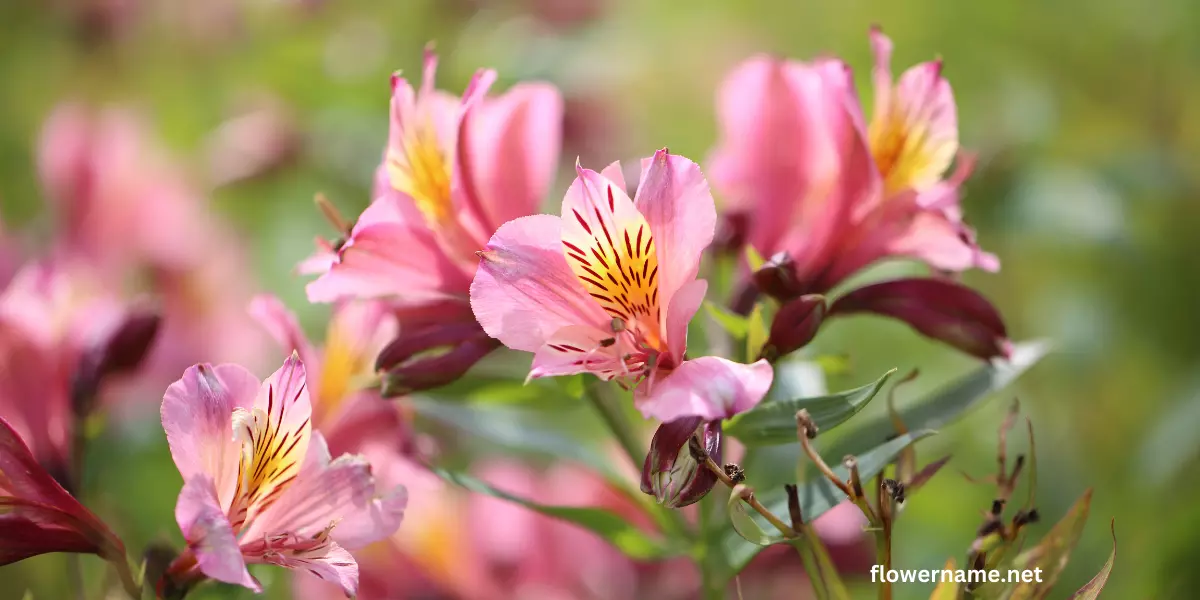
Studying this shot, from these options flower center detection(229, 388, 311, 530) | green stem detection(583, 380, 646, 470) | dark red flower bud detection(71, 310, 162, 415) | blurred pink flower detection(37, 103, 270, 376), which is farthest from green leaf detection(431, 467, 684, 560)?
blurred pink flower detection(37, 103, 270, 376)

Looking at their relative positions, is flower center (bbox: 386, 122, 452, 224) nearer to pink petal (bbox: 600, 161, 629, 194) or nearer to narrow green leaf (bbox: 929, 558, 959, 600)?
pink petal (bbox: 600, 161, 629, 194)

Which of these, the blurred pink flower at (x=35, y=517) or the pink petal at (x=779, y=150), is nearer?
the blurred pink flower at (x=35, y=517)

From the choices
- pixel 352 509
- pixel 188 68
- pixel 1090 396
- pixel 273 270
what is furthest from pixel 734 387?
pixel 188 68

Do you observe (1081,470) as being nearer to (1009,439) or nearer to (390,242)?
(1009,439)

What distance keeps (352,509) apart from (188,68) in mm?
1626

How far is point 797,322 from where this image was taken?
574mm

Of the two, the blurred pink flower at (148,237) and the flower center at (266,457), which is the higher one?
the flower center at (266,457)

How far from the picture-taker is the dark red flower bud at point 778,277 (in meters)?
0.60

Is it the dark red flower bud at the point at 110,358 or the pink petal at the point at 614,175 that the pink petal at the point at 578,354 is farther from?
the dark red flower bud at the point at 110,358

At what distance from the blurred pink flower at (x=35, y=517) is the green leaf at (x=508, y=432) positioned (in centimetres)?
25

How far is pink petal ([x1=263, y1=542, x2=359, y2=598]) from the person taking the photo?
52 cm

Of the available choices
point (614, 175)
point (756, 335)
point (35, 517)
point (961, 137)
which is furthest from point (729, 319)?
point (961, 137)

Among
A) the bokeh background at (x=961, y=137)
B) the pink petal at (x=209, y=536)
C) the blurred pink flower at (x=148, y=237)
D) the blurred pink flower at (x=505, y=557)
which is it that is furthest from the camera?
the blurred pink flower at (x=148, y=237)

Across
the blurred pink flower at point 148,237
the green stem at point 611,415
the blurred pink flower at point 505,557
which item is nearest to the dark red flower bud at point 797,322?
the green stem at point 611,415
